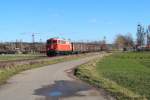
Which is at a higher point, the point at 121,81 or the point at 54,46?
the point at 54,46

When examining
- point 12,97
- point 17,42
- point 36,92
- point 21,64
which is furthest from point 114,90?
point 17,42

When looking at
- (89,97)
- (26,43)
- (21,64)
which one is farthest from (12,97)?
(26,43)

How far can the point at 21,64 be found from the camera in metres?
37.8

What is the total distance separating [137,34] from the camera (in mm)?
164875

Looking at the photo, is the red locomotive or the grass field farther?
the red locomotive

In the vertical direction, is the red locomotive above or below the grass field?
above

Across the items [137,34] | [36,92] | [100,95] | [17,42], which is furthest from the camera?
[17,42]

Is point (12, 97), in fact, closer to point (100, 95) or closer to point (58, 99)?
point (58, 99)

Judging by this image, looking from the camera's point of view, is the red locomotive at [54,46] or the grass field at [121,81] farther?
the red locomotive at [54,46]

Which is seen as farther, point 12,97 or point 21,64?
point 21,64

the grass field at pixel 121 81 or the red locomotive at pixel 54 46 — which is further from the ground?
the red locomotive at pixel 54 46

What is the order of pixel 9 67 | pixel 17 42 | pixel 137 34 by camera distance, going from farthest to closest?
pixel 17 42, pixel 137 34, pixel 9 67

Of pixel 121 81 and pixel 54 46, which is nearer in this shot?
pixel 121 81

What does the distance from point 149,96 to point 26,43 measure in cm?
16744
